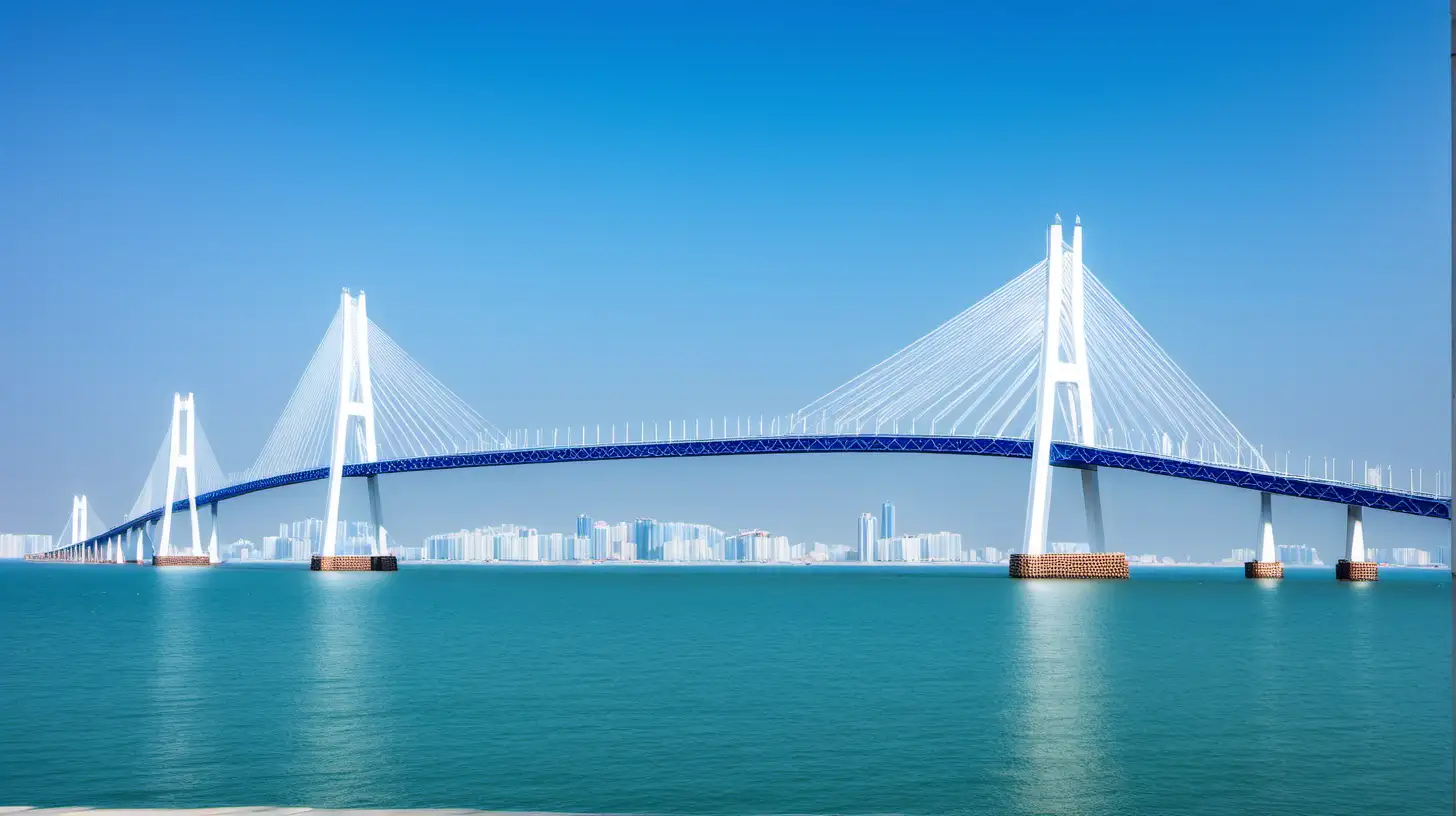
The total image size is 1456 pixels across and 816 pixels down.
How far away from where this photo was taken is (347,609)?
43406 millimetres

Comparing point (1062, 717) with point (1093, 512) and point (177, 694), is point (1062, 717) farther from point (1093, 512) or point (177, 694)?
point (1093, 512)

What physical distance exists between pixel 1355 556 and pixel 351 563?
178 feet

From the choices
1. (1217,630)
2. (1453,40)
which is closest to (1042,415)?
(1217,630)

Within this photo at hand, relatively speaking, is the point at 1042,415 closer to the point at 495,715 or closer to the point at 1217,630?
the point at 1217,630

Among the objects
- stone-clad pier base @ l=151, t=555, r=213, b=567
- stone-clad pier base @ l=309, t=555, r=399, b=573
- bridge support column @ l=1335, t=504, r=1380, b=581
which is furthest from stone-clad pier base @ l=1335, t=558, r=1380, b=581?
stone-clad pier base @ l=151, t=555, r=213, b=567

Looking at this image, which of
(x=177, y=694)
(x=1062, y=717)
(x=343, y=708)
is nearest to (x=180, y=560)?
(x=177, y=694)

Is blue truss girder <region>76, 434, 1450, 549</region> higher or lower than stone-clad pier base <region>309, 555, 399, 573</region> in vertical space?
higher

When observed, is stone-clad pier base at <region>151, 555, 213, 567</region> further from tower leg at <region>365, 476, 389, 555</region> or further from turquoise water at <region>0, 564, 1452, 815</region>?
turquoise water at <region>0, 564, 1452, 815</region>

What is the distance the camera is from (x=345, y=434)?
7106cm

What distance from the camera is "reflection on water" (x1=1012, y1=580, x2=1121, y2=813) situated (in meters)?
12.6

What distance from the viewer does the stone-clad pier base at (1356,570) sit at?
78363mm

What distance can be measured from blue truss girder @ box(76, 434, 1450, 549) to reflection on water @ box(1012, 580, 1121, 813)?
26.3m

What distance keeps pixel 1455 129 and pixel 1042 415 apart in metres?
51.7

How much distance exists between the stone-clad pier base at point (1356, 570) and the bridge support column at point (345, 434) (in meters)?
53.4
